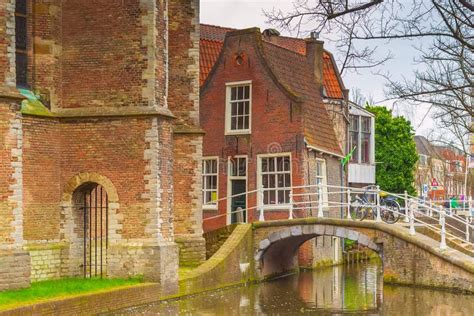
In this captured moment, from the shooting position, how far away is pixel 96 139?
1841cm

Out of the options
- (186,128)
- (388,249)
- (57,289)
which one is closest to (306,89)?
(186,128)

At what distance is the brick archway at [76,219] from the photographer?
1817 cm

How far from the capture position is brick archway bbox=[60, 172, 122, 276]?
18.2 meters

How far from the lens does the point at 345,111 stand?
31.5 metres

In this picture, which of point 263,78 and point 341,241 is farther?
point 341,241

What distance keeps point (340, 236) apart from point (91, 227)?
22.9ft

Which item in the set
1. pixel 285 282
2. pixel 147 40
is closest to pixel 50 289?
pixel 147 40

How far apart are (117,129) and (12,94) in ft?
9.97

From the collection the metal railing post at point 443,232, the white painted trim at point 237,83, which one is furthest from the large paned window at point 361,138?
the metal railing post at point 443,232

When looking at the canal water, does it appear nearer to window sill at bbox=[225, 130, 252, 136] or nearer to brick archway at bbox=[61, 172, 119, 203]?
brick archway at bbox=[61, 172, 119, 203]

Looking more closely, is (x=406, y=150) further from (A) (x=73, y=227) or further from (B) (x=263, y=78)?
(A) (x=73, y=227)

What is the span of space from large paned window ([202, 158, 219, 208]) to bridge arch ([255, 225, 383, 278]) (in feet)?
12.1

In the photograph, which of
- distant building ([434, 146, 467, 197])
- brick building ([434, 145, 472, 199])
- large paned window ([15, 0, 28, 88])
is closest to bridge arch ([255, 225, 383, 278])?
large paned window ([15, 0, 28, 88])

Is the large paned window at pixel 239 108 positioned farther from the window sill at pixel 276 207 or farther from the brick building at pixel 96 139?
the brick building at pixel 96 139
